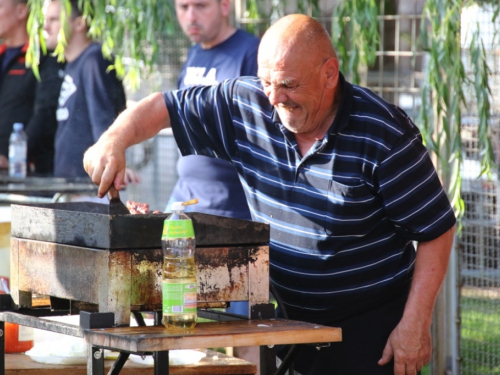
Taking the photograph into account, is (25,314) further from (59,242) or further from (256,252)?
(256,252)

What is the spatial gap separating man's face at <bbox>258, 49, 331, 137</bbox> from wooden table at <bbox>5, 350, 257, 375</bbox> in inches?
35.0

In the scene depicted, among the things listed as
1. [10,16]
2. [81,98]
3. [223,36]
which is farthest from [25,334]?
[10,16]

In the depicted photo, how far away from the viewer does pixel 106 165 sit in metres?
2.96

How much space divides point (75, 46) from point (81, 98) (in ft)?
1.51

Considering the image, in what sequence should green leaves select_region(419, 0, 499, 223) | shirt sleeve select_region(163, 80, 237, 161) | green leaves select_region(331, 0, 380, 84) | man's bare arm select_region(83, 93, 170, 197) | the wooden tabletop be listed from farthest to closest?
green leaves select_region(331, 0, 380, 84)
green leaves select_region(419, 0, 499, 223)
shirt sleeve select_region(163, 80, 237, 161)
man's bare arm select_region(83, 93, 170, 197)
the wooden tabletop

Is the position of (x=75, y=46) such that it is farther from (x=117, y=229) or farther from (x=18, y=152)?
(x=117, y=229)

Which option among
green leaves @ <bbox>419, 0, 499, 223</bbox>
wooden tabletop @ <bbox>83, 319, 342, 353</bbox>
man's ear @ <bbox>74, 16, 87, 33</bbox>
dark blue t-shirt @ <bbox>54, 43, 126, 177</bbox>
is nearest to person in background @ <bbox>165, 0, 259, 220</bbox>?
dark blue t-shirt @ <bbox>54, 43, 126, 177</bbox>

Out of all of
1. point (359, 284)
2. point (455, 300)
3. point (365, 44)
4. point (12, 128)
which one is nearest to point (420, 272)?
point (359, 284)

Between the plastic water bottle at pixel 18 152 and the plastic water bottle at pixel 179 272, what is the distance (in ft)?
13.3

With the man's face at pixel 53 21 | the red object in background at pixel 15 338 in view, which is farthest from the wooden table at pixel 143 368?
the man's face at pixel 53 21

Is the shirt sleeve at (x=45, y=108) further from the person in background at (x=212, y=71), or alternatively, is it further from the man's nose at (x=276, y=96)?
the man's nose at (x=276, y=96)

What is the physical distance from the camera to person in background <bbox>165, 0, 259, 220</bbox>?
15.6 ft

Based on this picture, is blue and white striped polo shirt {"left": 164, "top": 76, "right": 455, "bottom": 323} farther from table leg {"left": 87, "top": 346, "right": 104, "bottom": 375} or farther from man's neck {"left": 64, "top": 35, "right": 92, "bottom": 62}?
man's neck {"left": 64, "top": 35, "right": 92, "bottom": 62}

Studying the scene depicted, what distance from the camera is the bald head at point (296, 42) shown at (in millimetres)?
3111
